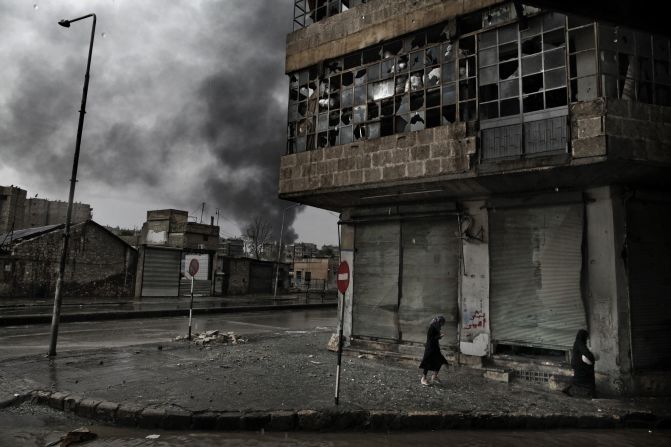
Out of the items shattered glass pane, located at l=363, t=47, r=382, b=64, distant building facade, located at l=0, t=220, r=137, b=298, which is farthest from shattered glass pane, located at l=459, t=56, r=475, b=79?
distant building facade, located at l=0, t=220, r=137, b=298

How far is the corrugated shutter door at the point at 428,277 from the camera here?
11664 millimetres

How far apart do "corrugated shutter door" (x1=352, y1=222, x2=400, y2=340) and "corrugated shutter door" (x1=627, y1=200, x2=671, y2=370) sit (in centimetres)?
543

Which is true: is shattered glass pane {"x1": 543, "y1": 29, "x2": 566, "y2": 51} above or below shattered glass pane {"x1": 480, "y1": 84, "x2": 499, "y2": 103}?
above

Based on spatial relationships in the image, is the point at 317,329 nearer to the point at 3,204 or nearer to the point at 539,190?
the point at 539,190

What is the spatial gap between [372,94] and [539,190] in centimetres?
500

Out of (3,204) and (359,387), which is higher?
(3,204)

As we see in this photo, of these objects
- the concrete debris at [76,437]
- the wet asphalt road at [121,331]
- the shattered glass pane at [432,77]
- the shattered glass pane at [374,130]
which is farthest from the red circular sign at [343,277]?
the wet asphalt road at [121,331]

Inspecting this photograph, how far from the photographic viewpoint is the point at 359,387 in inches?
342

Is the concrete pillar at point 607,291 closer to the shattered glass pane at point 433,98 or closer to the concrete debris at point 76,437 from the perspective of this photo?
the shattered glass pane at point 433,98

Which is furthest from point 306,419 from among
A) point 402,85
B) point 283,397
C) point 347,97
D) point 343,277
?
point 347,97

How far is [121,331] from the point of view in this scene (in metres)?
16.6

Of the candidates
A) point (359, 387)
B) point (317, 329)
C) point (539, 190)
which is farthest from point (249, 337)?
point (539, 190)

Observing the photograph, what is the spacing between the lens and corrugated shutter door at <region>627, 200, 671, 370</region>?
948 centimetres

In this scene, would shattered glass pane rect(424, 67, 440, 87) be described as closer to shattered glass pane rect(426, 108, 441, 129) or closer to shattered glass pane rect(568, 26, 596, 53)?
shattered glass pane rect(426, 108, 441, 129)
